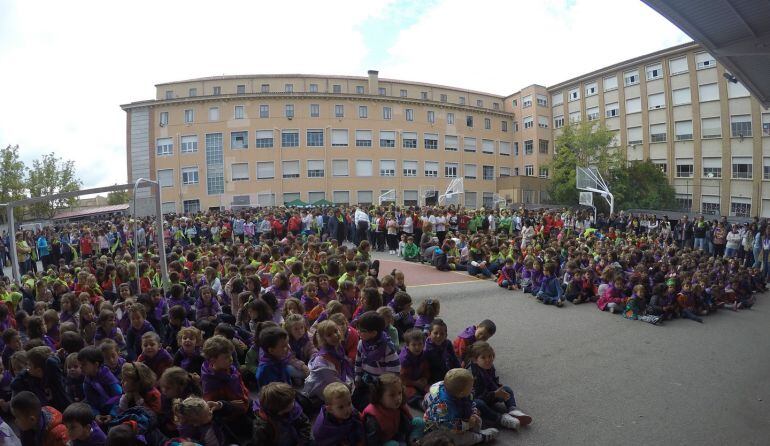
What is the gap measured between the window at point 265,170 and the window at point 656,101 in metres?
37.5

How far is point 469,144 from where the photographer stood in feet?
163

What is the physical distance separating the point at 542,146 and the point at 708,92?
16177mm

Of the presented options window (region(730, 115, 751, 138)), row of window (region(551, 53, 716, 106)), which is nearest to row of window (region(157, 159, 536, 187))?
row of window (region(551, 53, 716, 106))

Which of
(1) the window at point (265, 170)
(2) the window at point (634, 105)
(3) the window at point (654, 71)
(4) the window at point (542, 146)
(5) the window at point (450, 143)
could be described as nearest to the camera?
(3) the window at point (654, 71)

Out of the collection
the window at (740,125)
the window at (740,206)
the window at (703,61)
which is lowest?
the window at (740,206)

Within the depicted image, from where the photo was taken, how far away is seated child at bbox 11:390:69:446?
3475 mm

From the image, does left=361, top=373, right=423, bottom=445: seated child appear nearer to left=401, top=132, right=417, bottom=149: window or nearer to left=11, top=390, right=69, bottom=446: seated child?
left=11, top=390, right=69, bottom=446: seated child

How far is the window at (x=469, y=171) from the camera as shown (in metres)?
48.9

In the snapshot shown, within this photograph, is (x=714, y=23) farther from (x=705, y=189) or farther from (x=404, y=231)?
(x=705, y=189)

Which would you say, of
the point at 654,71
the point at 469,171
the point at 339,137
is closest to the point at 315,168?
the point at 339,137

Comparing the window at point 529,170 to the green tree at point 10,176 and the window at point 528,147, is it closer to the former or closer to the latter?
the window at point 528,147

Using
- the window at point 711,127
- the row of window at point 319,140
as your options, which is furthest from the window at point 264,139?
the window at point 711,127

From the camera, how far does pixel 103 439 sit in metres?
3.63

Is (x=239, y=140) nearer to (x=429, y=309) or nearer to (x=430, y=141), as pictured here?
(x=430, y=141)
